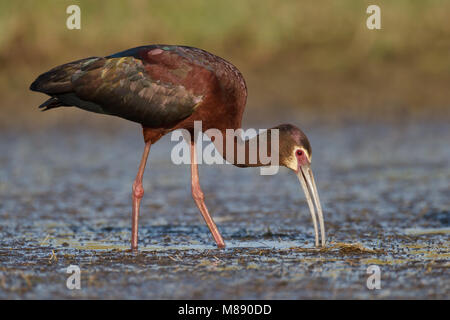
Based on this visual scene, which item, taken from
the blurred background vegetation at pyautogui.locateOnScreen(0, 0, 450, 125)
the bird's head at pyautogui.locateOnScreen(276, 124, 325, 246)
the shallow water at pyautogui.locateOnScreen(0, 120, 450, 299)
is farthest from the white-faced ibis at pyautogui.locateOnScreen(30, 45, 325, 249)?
the blurred background vegetation at pyautogui.locateOnScreen(0, 0, 450, 125)

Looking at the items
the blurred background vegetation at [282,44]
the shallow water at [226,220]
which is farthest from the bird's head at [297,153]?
the blurred background vegetation at [282,44]

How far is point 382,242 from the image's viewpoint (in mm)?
8469

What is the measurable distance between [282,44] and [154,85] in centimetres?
1028

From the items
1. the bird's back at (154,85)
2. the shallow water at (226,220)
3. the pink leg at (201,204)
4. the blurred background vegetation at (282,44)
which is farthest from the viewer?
the blurred background vegetation at (282,44)

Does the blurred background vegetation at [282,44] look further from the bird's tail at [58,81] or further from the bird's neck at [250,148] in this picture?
the bird's neck at [250,148]

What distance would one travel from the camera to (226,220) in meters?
9.99

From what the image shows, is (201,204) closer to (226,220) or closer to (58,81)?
(226,220)

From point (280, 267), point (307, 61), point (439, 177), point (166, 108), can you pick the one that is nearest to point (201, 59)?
point (166, 108)

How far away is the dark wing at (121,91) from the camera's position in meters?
8.31

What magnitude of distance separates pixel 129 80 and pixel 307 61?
1018 centimetres

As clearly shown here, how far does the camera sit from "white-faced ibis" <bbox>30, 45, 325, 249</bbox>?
27.1 ft

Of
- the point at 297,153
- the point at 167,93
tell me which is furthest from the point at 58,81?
the point at 297,153

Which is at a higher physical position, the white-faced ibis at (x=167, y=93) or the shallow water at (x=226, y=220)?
the white-faced ibis at (x=167, y=93)

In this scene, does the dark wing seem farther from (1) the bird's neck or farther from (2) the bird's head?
(2) the bird's head
